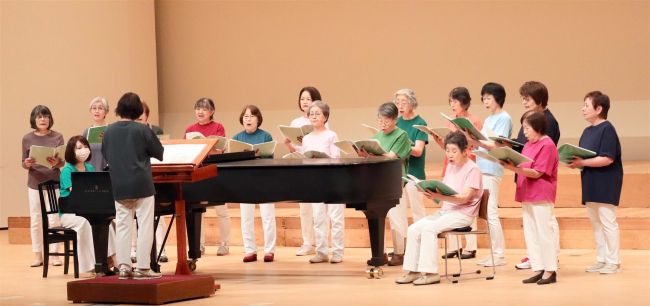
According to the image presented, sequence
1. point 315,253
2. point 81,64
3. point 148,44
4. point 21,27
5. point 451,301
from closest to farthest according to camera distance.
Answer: point 451,301, point 315,253, point 21,27, point 81,64, point 148,44

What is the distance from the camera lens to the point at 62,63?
1200cm

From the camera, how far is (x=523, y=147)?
724 cm

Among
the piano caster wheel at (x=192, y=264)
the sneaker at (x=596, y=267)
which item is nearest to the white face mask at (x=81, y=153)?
the piano caster wheel at (x=192, y=264)

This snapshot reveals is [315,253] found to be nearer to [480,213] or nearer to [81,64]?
[480,213]

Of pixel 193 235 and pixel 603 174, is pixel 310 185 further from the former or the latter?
pixel 603 174

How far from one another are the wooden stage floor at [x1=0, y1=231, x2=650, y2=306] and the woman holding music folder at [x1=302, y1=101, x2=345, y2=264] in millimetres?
149

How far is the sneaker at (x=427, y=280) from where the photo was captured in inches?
272

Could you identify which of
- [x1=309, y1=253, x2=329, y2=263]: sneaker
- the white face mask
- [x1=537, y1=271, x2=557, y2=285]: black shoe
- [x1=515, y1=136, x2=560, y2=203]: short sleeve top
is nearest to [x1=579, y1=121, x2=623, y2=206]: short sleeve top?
[x1=515, y1=136, x2=560, y2=203]: short sleeve top

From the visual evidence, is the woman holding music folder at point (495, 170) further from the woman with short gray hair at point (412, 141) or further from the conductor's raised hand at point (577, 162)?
the conductor's raised hand at point (577, 162)

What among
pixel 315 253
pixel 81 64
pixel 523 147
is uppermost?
pixel 81 64

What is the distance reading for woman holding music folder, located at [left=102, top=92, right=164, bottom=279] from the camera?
6258mm

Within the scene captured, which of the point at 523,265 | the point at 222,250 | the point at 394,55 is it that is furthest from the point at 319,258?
the point at 394,55

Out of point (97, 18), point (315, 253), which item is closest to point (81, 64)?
point (97, 18)

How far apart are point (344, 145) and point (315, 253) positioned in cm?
161
